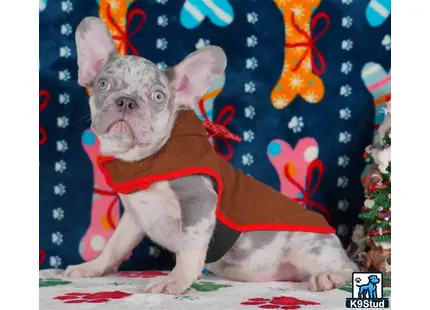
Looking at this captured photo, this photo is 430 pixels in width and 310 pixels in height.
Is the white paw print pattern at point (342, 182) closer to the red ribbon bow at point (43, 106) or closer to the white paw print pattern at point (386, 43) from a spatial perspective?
the white paw print pattern at point (386, 43)

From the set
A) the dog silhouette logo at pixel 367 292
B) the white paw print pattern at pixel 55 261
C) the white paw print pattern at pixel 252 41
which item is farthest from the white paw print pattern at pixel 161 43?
the dog silhouette logo at pixel 367 292

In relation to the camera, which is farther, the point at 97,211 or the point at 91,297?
the point at 97,211

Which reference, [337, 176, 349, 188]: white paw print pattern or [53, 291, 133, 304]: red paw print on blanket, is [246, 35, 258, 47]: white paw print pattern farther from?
[53, 291, 133, 304]: red paw print on blanket

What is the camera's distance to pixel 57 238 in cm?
259

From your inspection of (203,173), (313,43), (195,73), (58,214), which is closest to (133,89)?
(195,73)

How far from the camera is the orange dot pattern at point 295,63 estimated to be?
2.62 meters

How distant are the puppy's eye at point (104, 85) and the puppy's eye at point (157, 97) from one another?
164 mm

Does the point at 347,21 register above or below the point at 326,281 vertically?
above

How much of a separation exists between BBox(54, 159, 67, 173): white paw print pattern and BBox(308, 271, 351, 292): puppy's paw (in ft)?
4.12

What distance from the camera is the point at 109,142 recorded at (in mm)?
2043

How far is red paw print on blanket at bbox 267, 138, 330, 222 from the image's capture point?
2.62 meters

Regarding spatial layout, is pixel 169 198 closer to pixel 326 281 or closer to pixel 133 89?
pixel 133 89

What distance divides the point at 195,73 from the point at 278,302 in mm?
892

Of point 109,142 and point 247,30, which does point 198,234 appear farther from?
point 247,30
